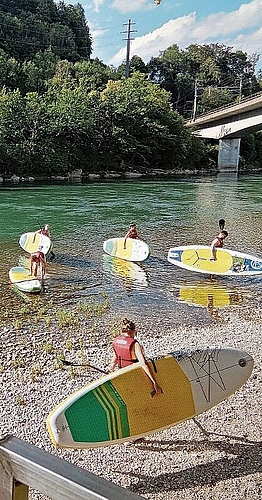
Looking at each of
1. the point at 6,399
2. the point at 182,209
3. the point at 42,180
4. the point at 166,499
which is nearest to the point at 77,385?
the point at 6,399

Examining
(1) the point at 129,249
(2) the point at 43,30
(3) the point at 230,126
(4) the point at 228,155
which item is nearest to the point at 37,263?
(1) the point at 129,249

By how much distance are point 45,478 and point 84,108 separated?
55367 millimetres

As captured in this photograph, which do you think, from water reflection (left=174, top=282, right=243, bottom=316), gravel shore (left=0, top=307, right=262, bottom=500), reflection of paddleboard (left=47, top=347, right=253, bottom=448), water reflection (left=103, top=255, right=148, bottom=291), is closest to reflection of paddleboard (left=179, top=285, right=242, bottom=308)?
water reflection (left=174, top=282, right=243, bottom=316)

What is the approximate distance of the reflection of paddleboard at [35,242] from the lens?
53.3 feet

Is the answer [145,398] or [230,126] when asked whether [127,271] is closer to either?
[145,398]

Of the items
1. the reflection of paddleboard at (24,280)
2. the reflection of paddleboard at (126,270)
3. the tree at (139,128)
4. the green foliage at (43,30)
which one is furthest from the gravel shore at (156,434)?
the green foliage at (43,30)

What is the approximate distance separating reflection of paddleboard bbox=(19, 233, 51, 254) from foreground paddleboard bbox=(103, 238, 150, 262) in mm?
2068

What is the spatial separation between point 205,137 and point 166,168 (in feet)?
39.6

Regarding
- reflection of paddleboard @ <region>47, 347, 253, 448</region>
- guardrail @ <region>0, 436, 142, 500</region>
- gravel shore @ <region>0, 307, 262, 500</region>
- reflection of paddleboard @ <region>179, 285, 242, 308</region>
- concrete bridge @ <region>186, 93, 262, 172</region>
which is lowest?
gravel shore @ <region>0, 307, 262, 500</region>

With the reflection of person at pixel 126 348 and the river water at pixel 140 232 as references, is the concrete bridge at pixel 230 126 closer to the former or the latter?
the river water at pixel 140 232

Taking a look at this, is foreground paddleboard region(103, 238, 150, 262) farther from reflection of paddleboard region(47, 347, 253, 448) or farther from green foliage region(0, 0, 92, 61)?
green foliage region(0, 0, 92, 61)

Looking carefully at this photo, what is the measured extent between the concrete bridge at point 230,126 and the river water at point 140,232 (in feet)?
50.1

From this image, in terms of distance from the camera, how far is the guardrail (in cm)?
155

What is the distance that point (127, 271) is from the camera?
611 inches
